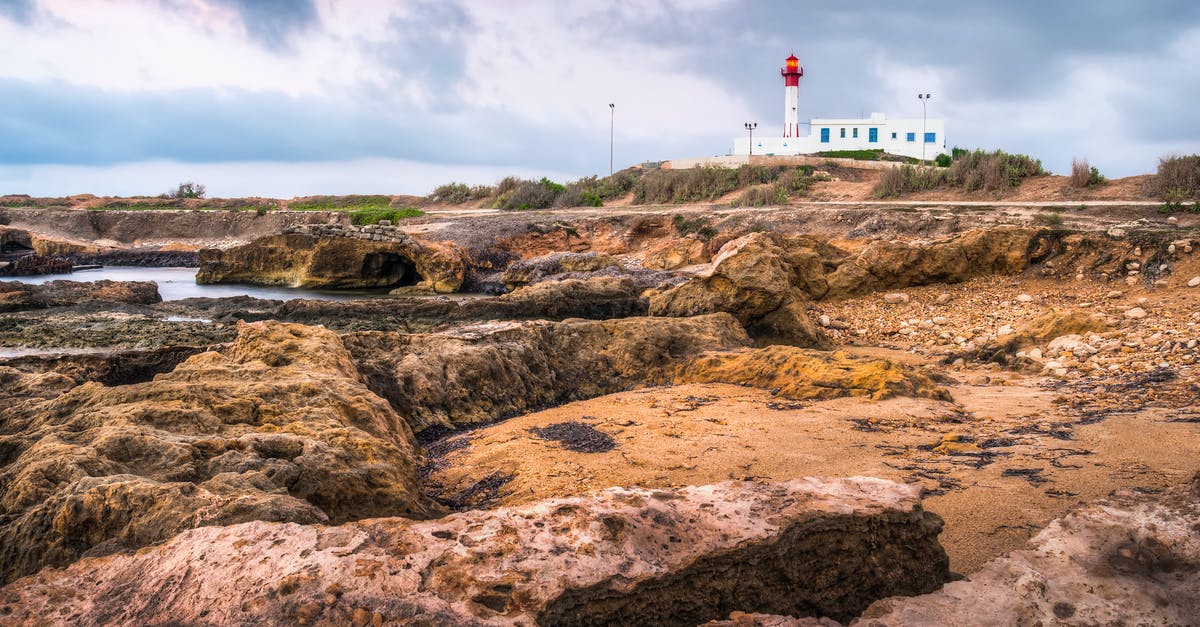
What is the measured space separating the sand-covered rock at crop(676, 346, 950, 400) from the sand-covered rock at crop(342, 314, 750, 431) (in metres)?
0.53

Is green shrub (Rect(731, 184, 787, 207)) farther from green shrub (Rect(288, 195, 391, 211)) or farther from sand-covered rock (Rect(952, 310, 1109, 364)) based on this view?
green shrub (Rect(288, 195, 391, 211))

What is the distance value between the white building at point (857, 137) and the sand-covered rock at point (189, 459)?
45449 millimetres

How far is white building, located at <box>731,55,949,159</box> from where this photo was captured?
46438 millimetres

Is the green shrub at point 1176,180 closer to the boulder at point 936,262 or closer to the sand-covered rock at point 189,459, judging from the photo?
the boulder at point 936,262

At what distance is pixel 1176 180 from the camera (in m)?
15.7

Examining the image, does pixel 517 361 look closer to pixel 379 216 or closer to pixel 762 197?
pixel 762 197

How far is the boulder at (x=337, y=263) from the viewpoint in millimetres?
19438

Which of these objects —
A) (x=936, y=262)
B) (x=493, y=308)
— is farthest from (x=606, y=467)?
(x=936, y=262)

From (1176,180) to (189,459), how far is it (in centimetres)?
1887

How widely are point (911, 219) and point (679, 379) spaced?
11800 millimetres

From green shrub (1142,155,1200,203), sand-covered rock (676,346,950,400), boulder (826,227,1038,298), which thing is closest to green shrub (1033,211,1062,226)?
boulder (826,227,1038,298)

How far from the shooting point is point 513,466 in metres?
4.35

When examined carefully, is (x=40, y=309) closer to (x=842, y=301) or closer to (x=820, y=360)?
(x=820, y=360)

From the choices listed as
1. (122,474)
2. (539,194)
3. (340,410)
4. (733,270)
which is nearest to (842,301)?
(733,270)
